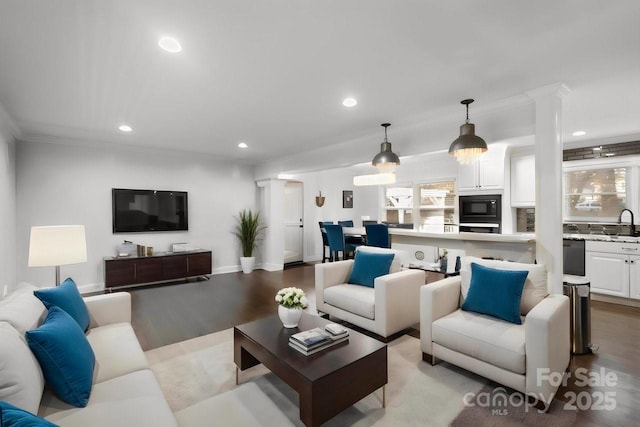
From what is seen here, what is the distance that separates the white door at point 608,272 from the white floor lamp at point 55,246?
5.90m

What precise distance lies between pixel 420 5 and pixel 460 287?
222 centimetres

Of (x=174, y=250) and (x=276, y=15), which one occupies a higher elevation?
(x=276, y=15)

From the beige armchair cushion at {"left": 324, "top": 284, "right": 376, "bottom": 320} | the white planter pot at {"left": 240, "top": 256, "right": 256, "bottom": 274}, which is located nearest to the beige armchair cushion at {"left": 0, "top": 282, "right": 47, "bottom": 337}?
the beige armchair cushion at {"left": 324, "top": 284, "right": 376, "bottom": 320}

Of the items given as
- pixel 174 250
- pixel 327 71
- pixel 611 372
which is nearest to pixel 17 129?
pixel 174 250

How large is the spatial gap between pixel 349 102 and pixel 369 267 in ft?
5.87

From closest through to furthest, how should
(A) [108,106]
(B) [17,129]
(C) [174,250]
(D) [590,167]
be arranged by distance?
(A) [108,106] → (B) [17,129] → (D) [590,167] → (C) [174,250]

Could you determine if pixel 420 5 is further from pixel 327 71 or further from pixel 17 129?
pixel 17 129

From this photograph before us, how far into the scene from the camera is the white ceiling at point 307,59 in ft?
5.62

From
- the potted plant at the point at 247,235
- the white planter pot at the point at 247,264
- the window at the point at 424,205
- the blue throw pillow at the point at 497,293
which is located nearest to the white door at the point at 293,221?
the potted plant at the point at 247,235

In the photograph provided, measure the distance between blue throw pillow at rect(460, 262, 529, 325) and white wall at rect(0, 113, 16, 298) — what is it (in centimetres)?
466

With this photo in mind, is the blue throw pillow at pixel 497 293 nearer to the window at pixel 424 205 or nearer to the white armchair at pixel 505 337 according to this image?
the white armchair at pixel 505 337

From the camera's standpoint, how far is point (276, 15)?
1741 millimetres

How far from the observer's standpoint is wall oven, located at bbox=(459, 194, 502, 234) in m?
5.37

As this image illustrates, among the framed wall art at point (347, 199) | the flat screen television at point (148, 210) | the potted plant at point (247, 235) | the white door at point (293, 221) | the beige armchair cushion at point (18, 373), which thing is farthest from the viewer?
the framed wall art at point (347, 199)
